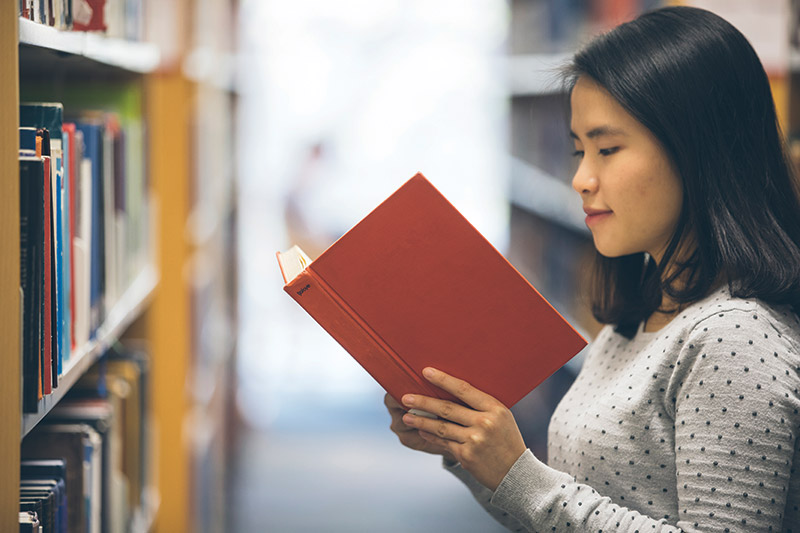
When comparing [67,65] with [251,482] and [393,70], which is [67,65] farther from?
[393,70]

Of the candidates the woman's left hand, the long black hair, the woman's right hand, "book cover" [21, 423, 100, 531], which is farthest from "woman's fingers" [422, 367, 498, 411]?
"book cover" [21, 423, 100, 531]

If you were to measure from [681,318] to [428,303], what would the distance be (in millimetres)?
331

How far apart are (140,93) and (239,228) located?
96.4 inches

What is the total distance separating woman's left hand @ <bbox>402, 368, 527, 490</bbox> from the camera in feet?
3.20

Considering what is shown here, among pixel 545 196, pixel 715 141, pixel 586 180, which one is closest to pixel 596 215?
pixel 586 180

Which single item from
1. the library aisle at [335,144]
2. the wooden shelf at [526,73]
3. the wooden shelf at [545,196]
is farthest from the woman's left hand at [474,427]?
the library aisle at [335,144]

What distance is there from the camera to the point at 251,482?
146 inches

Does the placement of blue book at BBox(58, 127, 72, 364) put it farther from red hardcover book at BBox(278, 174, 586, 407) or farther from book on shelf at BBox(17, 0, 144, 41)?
red hardcover book at BBox(278, 174, 586, 407)

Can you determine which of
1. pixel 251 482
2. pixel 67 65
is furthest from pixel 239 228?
pixel 67 65

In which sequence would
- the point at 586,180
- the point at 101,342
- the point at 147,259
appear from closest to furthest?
the point at 586,180
the point at 101,342
the point at 147,259

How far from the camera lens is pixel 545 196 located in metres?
3.20

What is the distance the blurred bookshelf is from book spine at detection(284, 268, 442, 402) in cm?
32

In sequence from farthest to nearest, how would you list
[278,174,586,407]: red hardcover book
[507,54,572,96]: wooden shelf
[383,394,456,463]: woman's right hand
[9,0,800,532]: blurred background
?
[507,54,572,96]: wooden shelf
[9,0,800,532]: blurred background
[383,394,456,463]: woman's right hand
[278,174,586,407]: red hardcover book

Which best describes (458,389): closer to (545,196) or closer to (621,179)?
(621,179)
